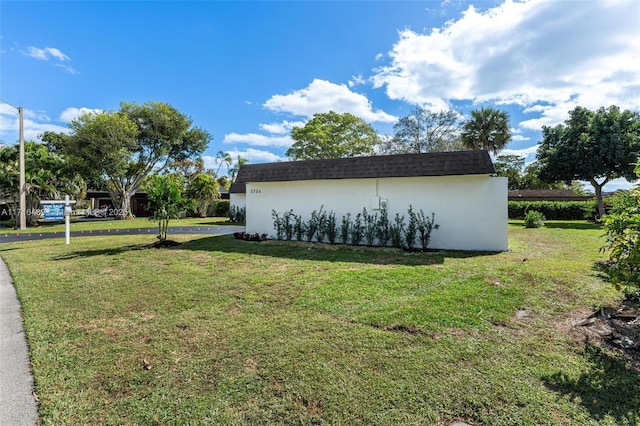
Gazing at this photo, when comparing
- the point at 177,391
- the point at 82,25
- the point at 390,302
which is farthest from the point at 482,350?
the point at 82,25

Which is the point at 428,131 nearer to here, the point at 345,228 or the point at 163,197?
the point at 345,228

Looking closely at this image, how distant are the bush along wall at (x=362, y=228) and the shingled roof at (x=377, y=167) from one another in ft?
4.15

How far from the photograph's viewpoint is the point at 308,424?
2.06m

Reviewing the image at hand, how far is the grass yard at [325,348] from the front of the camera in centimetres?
220

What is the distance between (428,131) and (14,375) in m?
32.0

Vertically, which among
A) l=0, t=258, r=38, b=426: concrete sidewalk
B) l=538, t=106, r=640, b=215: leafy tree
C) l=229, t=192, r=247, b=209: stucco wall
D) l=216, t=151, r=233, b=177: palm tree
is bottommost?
l=0, t=258, r=38, b=426: concrete sidewalk

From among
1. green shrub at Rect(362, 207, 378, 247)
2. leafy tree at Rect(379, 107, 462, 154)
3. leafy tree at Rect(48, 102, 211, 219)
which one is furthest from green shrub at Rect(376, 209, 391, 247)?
leafy tree at Rect(48, 102, 211, 219)

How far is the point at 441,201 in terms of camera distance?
30.1 ft

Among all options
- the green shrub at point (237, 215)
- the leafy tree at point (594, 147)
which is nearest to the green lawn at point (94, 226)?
the green shrub at point (237, 215)

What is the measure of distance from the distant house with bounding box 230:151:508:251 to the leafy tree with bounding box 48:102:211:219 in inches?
748

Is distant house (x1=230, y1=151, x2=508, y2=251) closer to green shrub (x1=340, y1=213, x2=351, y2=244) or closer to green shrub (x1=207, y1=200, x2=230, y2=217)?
green shrub (x1=340, y1=213, x2=351, y2=244)

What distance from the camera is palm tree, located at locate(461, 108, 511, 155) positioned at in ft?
85.3

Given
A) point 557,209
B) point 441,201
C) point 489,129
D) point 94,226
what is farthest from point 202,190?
point 557,209

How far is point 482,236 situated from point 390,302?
586 centimetres
